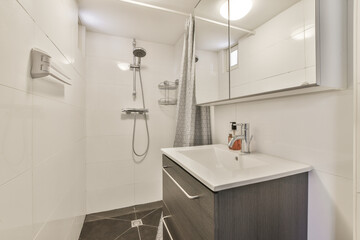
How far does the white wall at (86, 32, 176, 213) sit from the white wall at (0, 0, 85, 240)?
32.0 inches

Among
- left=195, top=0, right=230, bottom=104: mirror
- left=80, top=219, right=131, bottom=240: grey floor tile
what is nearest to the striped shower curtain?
left=195, top=0, right=230, bottom=104: mirror

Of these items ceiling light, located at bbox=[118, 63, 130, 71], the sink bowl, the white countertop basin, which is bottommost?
the sink bowl

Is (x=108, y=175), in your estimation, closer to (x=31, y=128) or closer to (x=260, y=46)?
(x=31, y=128)

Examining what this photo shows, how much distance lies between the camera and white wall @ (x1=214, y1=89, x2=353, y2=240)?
67cm

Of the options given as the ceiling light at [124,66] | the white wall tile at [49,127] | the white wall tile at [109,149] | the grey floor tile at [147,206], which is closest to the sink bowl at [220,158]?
the white wall tile at [49,127]

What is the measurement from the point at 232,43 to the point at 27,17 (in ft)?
3.54

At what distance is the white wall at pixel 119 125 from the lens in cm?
183

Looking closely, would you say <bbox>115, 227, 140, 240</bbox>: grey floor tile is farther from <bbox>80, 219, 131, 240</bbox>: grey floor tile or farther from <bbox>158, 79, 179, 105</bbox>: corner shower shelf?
<bbox>158, 79, 179, 105</bbox>: corner shower shelf

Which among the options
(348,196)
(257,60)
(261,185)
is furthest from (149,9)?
(348,196)

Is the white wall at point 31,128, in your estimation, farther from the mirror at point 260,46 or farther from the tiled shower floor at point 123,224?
the mirror at point 260,46

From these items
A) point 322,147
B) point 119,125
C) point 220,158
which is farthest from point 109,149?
point 322,147

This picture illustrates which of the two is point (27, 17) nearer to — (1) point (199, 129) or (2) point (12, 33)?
(2) point (12, 33)

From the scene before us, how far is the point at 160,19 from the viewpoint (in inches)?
62.9

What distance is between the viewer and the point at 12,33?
0.49 meters
